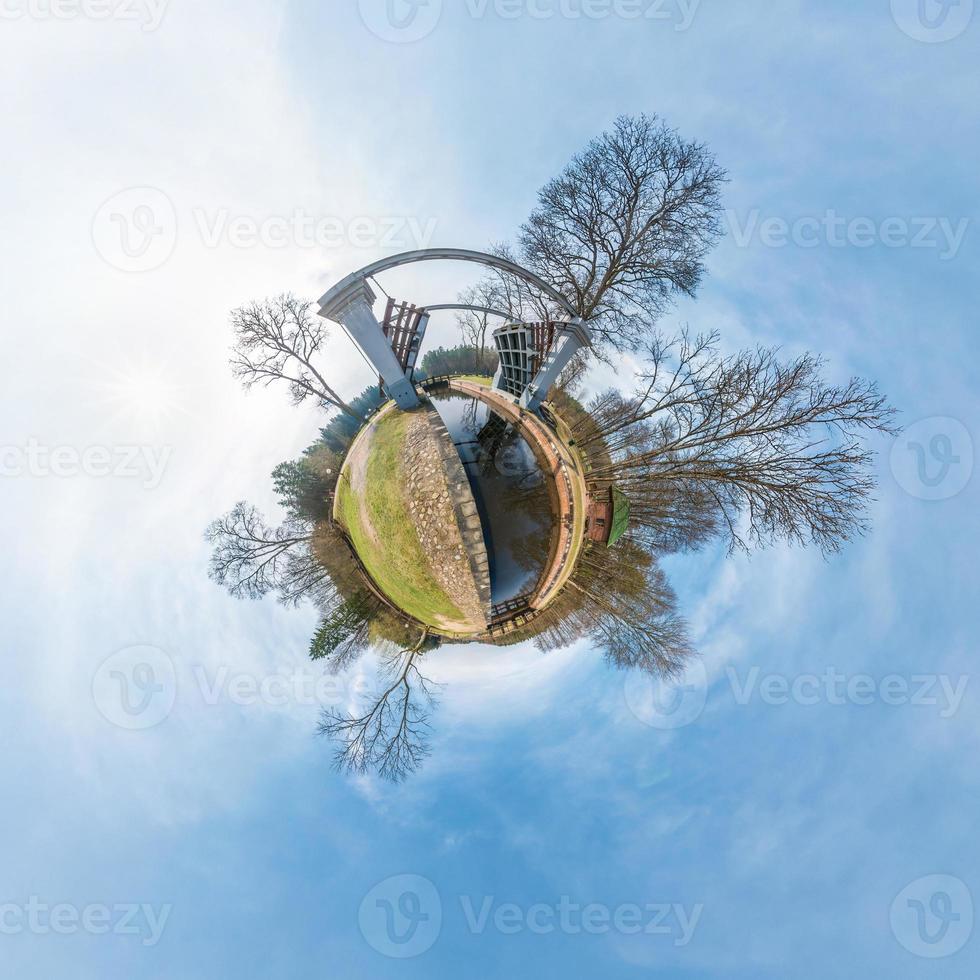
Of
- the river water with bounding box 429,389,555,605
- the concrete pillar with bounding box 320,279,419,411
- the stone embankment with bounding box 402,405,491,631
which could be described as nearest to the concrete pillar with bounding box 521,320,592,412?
the river water with bounding box 429,389,555,605

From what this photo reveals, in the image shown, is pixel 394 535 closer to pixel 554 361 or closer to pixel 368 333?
pixel 368 333

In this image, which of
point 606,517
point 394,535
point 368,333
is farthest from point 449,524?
point 606,517

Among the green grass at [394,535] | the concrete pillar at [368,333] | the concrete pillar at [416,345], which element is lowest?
the green grass at [394,535]

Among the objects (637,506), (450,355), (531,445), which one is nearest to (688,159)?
(450,355)

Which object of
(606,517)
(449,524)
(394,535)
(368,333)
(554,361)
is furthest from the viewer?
(606,517)

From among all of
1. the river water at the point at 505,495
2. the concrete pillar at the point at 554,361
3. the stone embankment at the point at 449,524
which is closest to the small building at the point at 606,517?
the concrete pillar at the point at 554,361

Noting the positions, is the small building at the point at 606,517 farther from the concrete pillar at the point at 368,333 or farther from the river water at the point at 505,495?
the concrete pillar at the point at 368,333

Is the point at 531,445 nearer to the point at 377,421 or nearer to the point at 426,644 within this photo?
the point at 377,421
